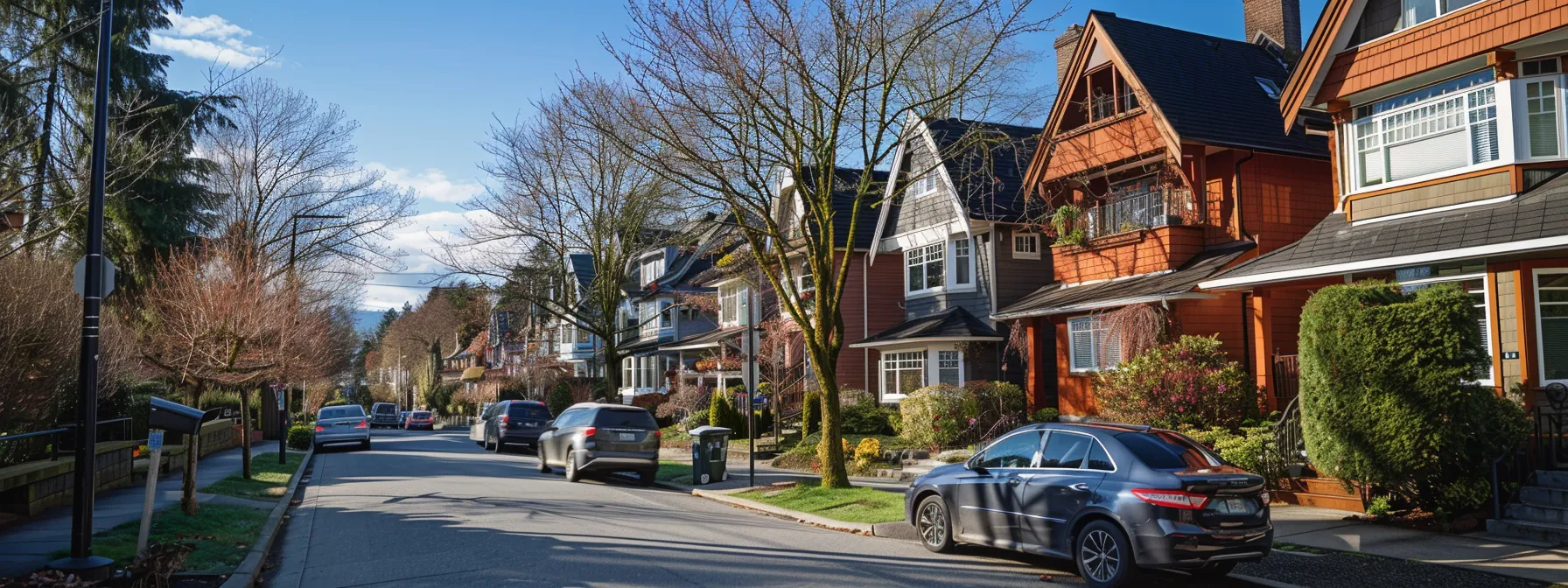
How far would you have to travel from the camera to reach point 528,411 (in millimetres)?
33594

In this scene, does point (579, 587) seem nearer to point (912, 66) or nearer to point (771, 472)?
point (771, 472)

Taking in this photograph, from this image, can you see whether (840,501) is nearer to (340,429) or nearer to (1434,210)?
(1434,210)

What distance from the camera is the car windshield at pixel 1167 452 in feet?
30.4

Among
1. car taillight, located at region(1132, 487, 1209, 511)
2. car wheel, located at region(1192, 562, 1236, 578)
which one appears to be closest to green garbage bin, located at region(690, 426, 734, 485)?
car wheel, located at region(1192, 562, 1236, 578)

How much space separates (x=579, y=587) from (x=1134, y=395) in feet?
39.0

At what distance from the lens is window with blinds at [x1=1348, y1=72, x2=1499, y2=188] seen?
14.9 meters

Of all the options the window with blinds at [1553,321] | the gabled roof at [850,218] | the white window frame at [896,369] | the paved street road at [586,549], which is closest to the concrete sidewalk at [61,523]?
the paved street road at [586,549]

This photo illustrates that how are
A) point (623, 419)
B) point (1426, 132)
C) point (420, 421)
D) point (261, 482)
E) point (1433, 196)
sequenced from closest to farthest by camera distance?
1. point (1433, 196)
2. point (1426, 132)
3. point (261, 482)
4. point (623, 419)
5. point (420, 421)

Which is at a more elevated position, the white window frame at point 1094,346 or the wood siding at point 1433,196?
the wood siding at point 1433,196

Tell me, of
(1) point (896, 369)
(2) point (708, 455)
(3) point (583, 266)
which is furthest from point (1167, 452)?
(3) point (583, 266)

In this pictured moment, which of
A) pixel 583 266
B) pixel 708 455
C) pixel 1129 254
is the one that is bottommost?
pixel 708 455

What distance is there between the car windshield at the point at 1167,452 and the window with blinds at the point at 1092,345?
36.9 ft

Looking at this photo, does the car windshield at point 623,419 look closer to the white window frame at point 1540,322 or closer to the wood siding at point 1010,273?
the wood siding at point 1010,273

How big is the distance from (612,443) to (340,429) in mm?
18966
